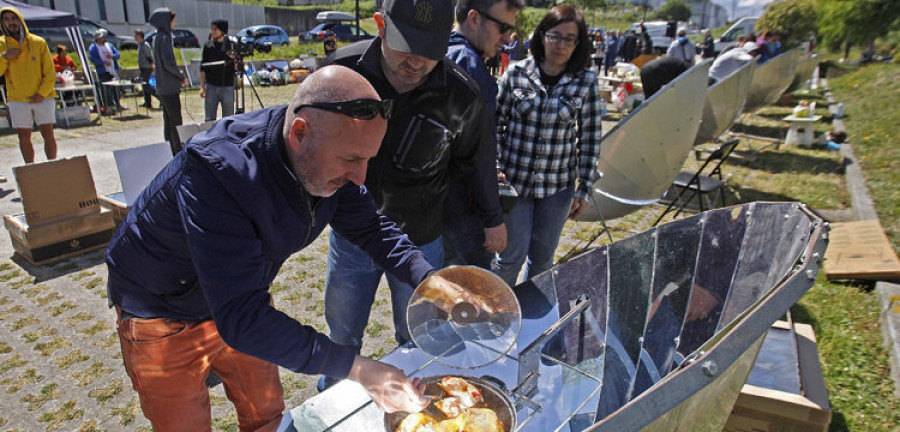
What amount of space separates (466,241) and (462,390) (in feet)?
4.08

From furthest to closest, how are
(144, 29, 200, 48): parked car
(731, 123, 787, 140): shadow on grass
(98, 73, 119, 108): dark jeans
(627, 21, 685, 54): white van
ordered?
(627, 21, 685, 54): white van
(144, 29, 200, 48): parked car
(98, 73, 119, 108): dark jeans
(731, 123, 787, 140): shadow on grass

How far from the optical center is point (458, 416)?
1.54 metres

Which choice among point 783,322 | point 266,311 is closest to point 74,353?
point 266,311

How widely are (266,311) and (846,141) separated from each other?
398 inches

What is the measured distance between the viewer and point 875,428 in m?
2.68

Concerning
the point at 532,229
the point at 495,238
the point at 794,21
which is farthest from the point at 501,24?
the point at 794,21

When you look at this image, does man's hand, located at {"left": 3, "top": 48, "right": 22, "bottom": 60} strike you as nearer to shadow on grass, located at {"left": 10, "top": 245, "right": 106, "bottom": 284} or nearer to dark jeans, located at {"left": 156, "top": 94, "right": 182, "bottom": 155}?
dark jeans, located at {"left": 156, "top": 94, "right": 182, "bottom": 155}

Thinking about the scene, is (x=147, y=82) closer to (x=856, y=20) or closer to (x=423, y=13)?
(x=423, y=13)

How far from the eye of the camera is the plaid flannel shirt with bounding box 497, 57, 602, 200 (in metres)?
3.00

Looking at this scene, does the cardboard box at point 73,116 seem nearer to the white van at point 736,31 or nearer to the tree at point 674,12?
the white van at point 736,31

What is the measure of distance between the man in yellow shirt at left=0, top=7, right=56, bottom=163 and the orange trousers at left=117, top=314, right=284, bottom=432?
604cm

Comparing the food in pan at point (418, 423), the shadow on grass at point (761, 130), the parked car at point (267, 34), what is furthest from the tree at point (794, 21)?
the parked car at point (267, 34)

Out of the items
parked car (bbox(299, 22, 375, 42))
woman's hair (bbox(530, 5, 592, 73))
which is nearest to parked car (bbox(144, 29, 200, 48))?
parked car (bbox(299, 22, 375, 42))

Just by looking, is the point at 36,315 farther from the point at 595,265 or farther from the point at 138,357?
the point at 595,265
